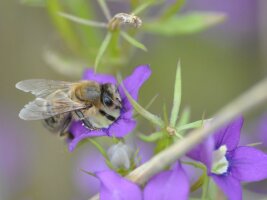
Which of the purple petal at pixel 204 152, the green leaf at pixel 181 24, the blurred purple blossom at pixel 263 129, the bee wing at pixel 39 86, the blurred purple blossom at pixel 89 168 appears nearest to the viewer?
the purple petal at pixel 204 152

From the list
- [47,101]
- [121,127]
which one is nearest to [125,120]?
[121,127]

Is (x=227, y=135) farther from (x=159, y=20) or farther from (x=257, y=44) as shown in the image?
(x=257, y=44)

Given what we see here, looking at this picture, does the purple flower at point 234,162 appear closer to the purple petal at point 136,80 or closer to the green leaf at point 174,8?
the purple petal at point 136,80

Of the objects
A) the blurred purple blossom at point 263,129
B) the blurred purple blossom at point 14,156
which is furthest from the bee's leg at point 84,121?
the blurred purple blossom at point 14,156

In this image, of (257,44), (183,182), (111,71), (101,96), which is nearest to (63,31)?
(111,71)

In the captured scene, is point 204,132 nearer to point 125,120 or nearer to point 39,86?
point 125,120

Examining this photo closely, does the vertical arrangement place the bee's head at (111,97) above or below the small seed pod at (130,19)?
below
